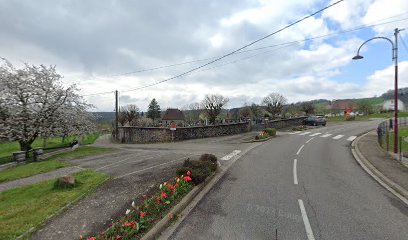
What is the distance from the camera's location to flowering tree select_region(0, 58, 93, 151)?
1730 centimetres

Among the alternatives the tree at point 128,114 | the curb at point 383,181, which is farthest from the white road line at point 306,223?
the tree at point 128,114

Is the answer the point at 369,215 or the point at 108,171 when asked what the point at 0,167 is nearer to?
the point at 108,171

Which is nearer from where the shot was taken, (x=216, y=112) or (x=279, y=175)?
(x=279, y=175)

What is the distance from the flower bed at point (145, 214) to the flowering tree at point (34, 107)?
17.5 m

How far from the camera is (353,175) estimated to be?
901 centimetres

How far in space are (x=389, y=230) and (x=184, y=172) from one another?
6100mm

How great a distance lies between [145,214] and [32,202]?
167 inches

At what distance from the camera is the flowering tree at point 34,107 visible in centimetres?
1730

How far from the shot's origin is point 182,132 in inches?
990

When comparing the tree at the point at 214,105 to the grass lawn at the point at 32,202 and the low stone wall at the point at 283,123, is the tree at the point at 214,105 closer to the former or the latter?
the low stone wall at the point at 283,123

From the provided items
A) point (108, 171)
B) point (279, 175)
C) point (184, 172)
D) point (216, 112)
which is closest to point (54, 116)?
point (108, 171)

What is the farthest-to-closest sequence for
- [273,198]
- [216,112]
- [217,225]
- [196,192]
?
[216,112], [196,192], [273,198], [217,225]

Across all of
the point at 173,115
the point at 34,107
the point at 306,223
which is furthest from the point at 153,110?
the point at 306,223

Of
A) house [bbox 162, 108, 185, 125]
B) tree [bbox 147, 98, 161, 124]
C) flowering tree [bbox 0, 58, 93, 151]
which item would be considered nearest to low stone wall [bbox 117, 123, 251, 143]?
flowering tree [bbox 0, 58, 93, 151]
